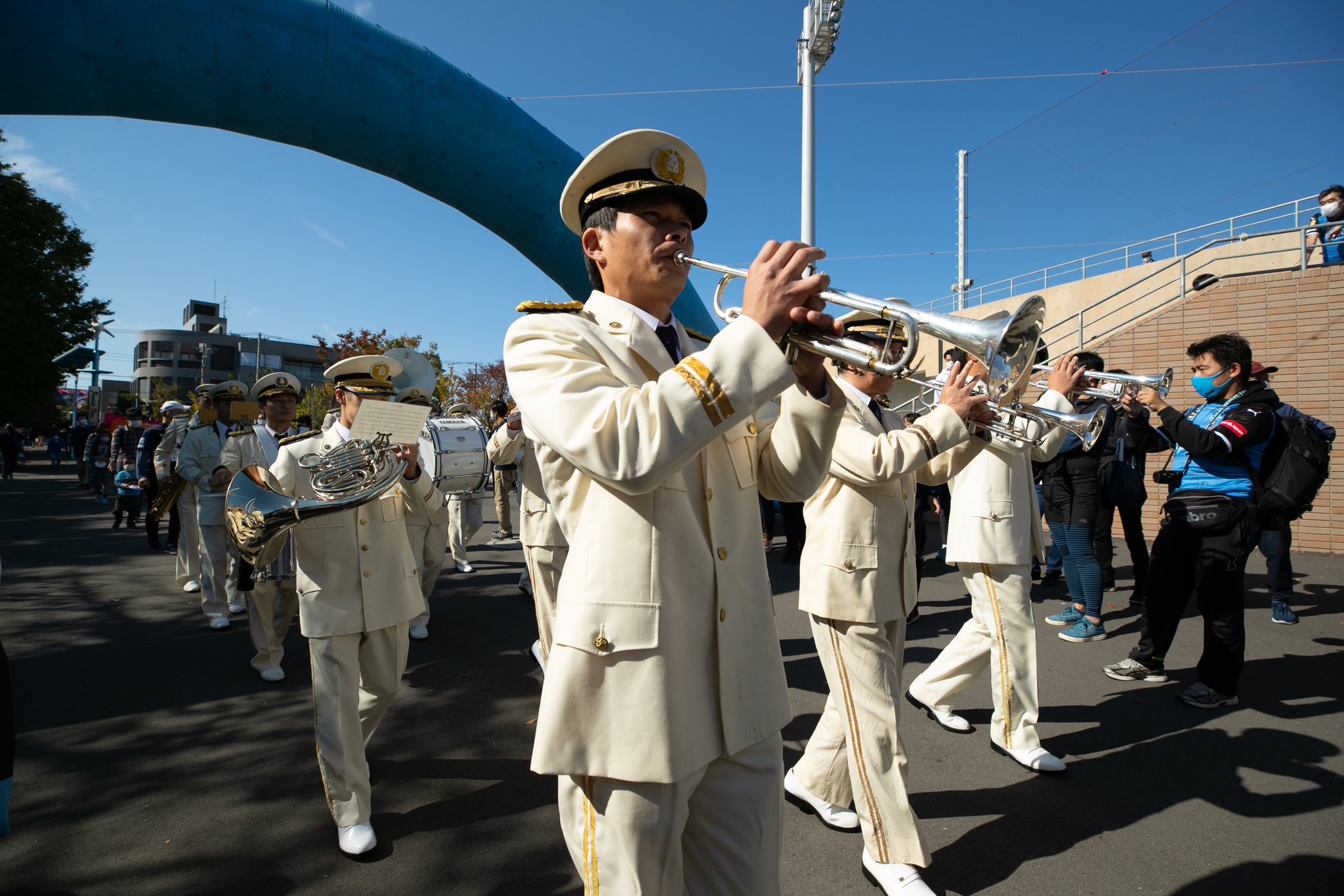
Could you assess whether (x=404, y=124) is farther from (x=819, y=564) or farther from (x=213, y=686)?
(x=819, y=564)

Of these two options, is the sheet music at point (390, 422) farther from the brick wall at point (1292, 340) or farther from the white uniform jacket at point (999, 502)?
the brick wall at point (1292, 340)

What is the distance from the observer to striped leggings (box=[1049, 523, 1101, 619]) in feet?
20.3

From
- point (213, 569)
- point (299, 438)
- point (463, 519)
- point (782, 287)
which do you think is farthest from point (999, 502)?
point (213, 569)

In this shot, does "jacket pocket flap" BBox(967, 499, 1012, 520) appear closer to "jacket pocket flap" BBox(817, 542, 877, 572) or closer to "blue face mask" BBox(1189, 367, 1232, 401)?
"jacket pocket flap" BBox(817, 542, 877, 572)

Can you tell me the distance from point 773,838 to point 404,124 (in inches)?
247

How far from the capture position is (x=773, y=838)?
1.60 meters

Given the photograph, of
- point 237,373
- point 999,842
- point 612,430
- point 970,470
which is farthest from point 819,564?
point 237,373

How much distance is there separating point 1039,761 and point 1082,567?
3.11 meters

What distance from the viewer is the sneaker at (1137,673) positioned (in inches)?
198

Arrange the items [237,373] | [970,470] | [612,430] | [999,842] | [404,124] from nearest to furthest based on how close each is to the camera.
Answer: [612,430]
[999,842]
[970,470]
[404,124]
[237,373]

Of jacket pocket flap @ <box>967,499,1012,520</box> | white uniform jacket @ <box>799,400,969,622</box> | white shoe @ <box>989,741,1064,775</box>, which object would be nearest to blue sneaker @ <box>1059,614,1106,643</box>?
white shoe @ <box>989,741,1064,775</box>

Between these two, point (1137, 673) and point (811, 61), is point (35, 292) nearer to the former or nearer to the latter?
point (811, 61)

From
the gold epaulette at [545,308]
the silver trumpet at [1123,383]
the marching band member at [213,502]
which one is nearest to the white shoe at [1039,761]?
the silver trumpet at [1123,383]

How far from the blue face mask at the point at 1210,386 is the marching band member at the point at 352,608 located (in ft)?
16.5
